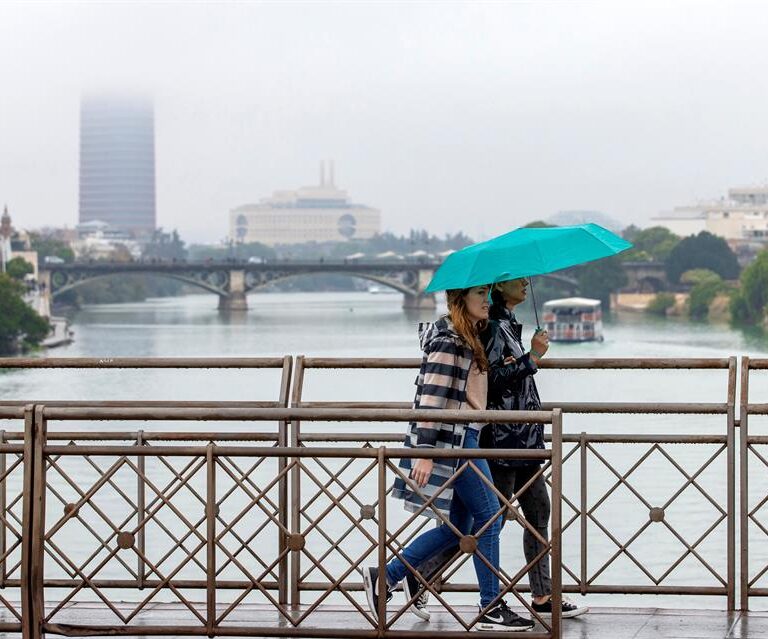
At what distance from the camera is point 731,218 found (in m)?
144

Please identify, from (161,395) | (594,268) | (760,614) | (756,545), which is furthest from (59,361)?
(594,268)

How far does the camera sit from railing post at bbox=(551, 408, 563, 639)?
14.0ft

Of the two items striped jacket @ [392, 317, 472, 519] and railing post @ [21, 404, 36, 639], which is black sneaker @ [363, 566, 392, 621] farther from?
railing post @ [21, 404, 36, 639]

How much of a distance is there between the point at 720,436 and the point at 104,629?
195 centimetres

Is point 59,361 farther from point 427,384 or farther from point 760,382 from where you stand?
point 760,382

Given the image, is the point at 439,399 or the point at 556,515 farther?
the point at 439,399

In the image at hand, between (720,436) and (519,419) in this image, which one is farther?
(720,436)

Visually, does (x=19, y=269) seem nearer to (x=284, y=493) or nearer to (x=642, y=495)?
(x=642, y=495)

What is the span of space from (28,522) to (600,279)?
90.1 meters

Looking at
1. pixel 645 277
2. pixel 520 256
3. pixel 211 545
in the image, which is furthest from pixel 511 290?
pixel 645 277

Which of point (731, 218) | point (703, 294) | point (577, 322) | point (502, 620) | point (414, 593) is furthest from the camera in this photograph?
point (731, 218)

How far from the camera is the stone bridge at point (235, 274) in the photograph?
263 ft

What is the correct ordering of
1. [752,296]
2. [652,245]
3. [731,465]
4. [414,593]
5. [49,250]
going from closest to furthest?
1. [414,593]
2. [731,465]
3. [752,296]
4. [49,250]
5. [652,245]

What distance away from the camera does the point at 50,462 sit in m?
4.73
